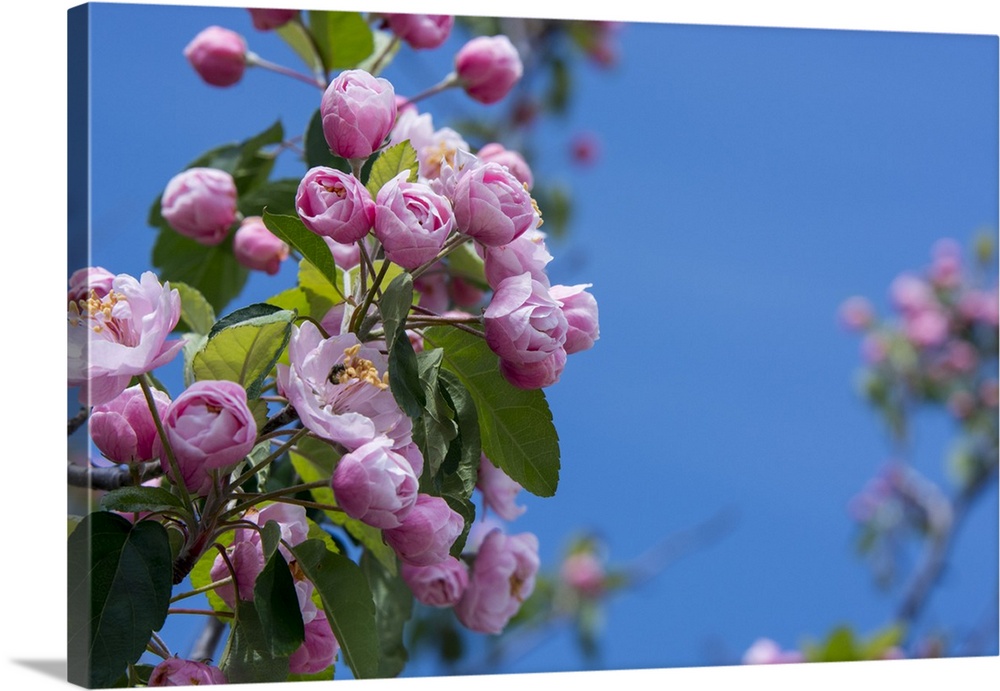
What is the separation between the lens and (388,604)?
118 cm

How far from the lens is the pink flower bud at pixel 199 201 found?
47.9 inches

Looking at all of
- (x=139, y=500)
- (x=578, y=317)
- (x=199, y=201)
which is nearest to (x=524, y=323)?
(x=578, y=317)

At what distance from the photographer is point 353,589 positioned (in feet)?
2.89

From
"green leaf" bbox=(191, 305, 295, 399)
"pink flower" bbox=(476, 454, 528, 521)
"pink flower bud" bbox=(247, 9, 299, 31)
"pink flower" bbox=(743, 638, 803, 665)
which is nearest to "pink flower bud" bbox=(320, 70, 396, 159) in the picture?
"green leaf" bbox=(191, 305, 295, 399)

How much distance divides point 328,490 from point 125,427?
0.20 meters

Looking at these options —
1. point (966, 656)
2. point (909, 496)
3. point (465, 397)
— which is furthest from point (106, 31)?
point (909, 496)

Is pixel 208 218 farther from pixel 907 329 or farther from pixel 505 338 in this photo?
pixel 907 329

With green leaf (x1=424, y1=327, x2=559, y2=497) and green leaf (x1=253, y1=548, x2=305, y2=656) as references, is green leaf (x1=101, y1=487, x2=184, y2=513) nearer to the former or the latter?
green leaf (x1=253, y1=548, x2=305, y2=656)

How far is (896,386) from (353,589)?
10.5 feet

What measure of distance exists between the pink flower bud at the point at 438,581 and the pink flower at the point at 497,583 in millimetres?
21

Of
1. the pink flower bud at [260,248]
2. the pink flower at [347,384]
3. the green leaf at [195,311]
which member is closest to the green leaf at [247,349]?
the pink flower at [347,384]

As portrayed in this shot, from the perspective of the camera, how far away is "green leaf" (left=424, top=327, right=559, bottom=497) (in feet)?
3.05

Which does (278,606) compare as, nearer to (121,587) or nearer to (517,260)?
(121,587)

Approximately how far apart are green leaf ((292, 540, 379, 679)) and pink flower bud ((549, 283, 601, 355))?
0.21 meters
